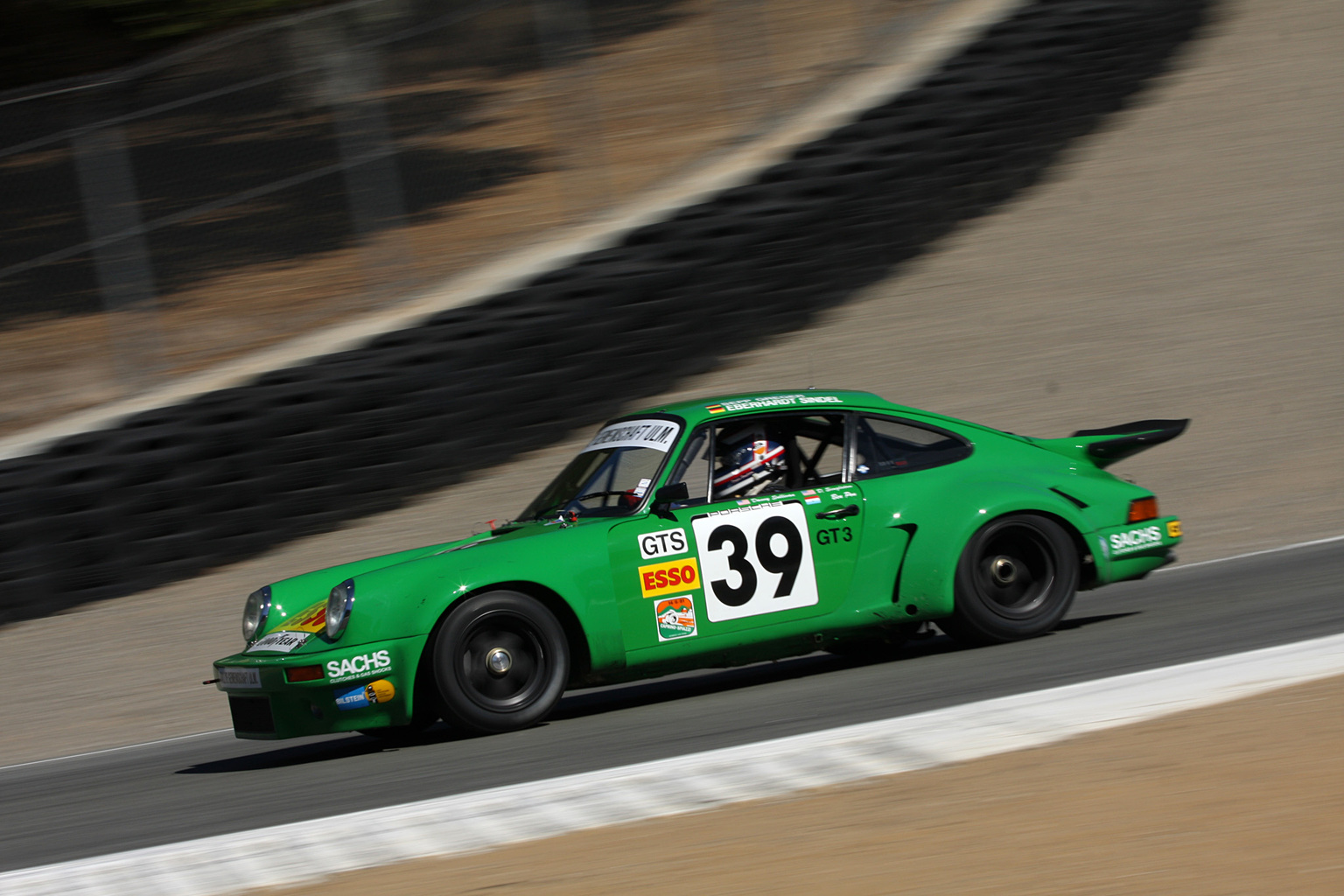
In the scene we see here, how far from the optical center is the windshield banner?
6730 millimetres

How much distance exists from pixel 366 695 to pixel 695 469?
182 cm

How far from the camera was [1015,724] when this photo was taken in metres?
4.95

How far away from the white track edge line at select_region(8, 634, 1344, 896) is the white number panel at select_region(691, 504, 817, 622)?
1224mm

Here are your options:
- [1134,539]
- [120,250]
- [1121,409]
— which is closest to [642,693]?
[1134,539]

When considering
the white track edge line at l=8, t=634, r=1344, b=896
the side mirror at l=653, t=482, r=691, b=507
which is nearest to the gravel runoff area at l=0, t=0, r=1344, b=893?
the white track edge line at l=8, t=634, r=1344, b=896

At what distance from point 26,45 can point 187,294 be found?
16.3 feet

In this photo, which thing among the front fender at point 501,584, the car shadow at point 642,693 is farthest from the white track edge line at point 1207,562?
the front fender at point 501,584

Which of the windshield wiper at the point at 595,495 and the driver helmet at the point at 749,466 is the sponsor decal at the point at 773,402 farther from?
the windshield wiper at the point at 595,495

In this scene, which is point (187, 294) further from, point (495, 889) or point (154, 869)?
point (495, 889)

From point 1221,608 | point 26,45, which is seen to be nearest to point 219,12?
point 26,45

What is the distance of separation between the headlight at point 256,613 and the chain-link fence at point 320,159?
16.2 ft

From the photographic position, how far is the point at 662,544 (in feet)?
20.9

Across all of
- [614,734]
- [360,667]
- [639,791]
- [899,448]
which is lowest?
[614,734]

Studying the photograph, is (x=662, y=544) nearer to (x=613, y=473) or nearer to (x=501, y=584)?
(x=613, y=473)
